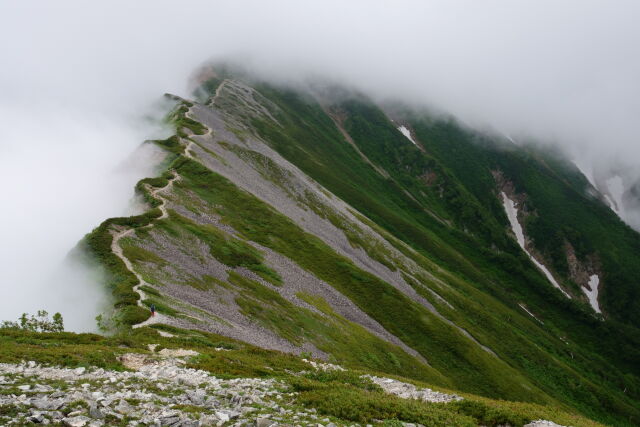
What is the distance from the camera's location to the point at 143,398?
1764cm

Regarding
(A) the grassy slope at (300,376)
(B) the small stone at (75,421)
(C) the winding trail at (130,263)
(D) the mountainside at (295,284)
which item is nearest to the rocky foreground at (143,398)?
(B) the small stone at (75,421)

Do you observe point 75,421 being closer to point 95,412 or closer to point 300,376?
point 95,412

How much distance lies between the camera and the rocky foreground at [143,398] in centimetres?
1466

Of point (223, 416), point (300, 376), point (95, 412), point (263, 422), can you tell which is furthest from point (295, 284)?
point (95, 412)

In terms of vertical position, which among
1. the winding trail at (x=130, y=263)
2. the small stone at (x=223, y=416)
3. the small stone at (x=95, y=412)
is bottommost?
the winding trail at (x=130, y=263)

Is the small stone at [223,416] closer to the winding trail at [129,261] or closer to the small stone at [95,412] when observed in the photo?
the small stone at [95,412]

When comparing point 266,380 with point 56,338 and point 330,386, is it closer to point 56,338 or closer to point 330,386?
point 330,386

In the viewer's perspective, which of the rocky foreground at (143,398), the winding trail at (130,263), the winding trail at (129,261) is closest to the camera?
the rocky foreground at (143,398)

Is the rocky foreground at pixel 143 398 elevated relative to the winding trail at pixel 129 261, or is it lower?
elevated

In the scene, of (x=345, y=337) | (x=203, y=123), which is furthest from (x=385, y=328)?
(x=203, y=123)

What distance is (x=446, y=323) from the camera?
324ft

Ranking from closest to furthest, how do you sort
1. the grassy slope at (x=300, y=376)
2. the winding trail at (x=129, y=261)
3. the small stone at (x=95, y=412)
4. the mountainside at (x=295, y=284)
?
the small stone at (x=95, y=412), the grassy slope at (x=300, y=376), the winding trail at (x=129, y=261), the mountainside at (x=295, y=284)

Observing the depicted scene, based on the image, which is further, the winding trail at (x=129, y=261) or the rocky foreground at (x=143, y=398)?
the winding trail at (x=129, y=261)

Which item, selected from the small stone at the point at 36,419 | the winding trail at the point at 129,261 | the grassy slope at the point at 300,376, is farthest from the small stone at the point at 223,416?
the winding trail at the point at 129,261
